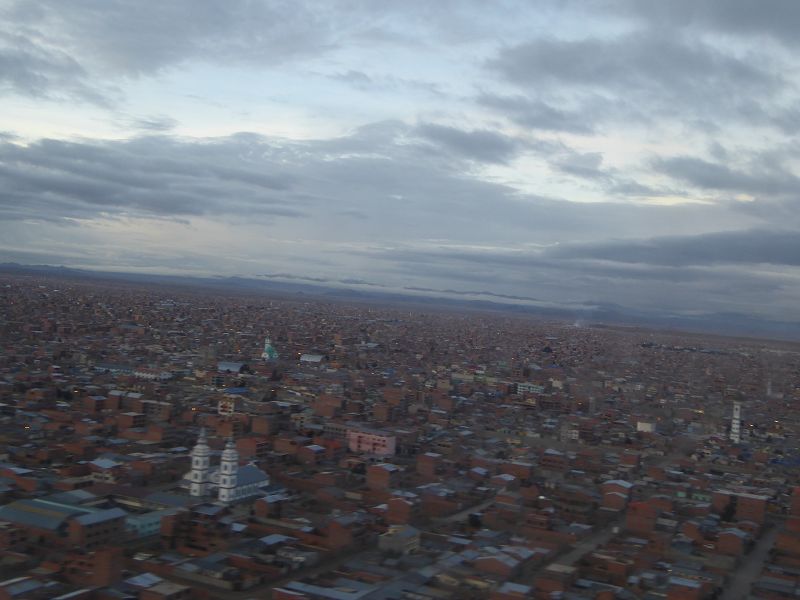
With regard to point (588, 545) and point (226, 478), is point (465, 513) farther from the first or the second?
point (226, 478)

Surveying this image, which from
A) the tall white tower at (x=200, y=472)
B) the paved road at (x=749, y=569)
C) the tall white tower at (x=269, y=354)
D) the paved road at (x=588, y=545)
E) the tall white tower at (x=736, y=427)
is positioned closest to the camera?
the paved road at (x=749, y=569)

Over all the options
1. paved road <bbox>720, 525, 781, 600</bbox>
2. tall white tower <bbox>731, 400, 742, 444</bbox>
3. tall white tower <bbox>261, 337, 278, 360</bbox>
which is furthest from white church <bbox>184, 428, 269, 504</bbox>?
tall white tower <bbox>261, 337, 278, 360</bbox>

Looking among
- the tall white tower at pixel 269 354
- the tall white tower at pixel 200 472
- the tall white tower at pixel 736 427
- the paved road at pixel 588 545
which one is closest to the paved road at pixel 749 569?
the paved road at pixel 588 545

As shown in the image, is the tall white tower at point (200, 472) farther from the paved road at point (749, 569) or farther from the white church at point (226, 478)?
the paved road at point (749, 569)

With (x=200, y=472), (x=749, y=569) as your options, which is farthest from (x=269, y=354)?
(x=749, y=569)

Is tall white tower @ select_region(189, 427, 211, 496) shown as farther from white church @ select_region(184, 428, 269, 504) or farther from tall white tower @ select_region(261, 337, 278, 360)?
tall white tower @ select_region(261, 337, 278, 360)

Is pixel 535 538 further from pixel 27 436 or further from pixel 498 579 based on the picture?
pixel 27 436
